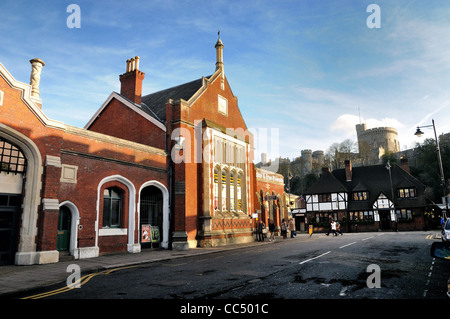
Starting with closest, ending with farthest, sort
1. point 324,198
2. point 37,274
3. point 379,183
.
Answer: point 37,274, point 379,183, point 324,198

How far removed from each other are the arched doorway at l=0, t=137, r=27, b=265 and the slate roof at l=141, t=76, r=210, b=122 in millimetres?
10453

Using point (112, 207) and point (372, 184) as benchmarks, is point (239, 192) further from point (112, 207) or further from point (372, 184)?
point (372, 184)

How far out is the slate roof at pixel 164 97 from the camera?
2367 cm

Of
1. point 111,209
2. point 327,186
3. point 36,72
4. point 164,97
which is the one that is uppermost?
point 164,97

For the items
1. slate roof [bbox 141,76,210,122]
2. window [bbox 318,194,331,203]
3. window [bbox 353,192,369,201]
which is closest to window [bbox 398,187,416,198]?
window [bbox 353,192,369,201]

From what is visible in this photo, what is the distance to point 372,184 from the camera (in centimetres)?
5009

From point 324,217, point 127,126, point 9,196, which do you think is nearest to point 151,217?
point 127,126

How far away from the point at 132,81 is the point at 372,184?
136ft

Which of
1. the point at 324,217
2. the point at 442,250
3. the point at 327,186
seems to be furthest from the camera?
the point at 327,186

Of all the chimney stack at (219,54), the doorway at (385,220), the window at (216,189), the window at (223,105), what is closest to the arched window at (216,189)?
the window at (216,189)

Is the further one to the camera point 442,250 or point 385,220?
point 385,220

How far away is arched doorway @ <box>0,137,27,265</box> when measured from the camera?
12680mm

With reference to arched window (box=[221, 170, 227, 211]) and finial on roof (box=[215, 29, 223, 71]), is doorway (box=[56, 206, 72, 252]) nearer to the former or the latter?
arched window (box=[221, 170, 227, 211])
